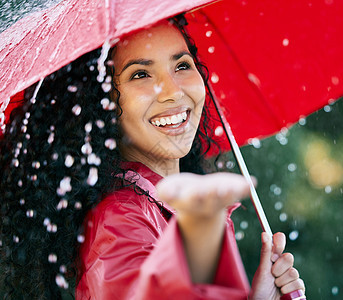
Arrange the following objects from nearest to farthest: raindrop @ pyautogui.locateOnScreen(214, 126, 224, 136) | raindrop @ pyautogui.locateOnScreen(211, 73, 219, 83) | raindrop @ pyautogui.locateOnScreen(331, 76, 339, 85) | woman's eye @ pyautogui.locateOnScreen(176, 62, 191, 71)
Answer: woman's eye @ pyautogui.locateOnScreen(176, 62, 191, 71) < raindrop @ pyautogui.locateOnScreen(331, 76, 339, 85) < raindrop @ pyautogui.locateOnScreen(211, 73, 219, 83) < raindrop @ pyautogui.locateOnScreen(214, 126, 224, 136)

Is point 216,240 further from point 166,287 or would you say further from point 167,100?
point 167,100

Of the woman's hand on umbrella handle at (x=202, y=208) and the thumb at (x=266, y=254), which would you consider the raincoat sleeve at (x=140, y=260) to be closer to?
the woman's hand on umbrella handle at (x=202, y=208)

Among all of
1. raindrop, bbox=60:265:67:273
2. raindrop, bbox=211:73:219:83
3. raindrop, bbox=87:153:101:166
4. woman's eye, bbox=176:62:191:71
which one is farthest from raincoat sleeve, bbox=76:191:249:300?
raindrop, bbox=211:73:219:83

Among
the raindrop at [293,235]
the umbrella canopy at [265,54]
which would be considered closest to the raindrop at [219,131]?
the umbrella canopy at [265,54]

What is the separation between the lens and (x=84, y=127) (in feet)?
5.66

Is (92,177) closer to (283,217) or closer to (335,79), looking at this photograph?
(335,79)

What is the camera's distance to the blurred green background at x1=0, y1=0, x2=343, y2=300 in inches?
150

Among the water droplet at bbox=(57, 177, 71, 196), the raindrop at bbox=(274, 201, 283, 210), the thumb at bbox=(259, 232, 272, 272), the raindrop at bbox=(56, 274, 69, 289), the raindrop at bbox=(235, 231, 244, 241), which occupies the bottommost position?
the raindrop at bbox=(274, 201, 283, 210)

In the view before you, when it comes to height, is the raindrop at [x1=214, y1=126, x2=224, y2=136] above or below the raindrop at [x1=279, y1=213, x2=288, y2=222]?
above

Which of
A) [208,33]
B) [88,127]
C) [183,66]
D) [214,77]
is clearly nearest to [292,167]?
[214,77]

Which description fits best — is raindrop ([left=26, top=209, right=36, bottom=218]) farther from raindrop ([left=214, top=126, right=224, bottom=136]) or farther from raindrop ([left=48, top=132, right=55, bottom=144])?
raindrop ([left=214, top=126, right=224, bottom=136])

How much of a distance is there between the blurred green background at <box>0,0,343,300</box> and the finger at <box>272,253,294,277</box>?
223 cm

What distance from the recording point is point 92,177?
1649mm

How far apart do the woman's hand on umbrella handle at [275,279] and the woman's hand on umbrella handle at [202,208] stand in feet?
2.34
